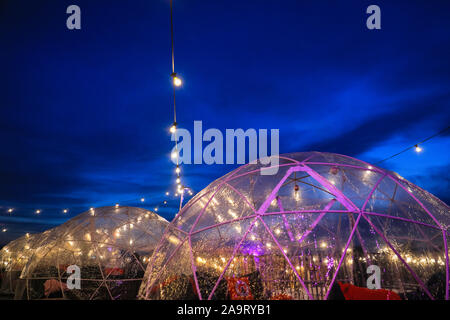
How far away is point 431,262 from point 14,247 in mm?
26079

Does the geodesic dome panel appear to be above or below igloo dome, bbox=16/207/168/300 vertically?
below

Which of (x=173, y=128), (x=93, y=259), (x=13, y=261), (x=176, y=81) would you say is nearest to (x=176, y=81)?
(x=176, y=81)

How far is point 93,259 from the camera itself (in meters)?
9.28

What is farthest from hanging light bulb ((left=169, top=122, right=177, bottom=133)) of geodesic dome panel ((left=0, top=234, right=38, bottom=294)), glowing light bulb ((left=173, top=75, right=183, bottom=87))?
geodesic dome panel ((left=0, top=234, right=38, bottom=294))

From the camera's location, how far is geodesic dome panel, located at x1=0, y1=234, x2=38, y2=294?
14121mm

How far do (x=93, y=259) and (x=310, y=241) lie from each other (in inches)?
336

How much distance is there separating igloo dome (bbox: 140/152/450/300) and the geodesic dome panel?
14.2m

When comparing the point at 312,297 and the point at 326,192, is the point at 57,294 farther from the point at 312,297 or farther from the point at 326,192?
the point at 326,192

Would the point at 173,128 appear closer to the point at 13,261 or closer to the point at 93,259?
the point at 93,259

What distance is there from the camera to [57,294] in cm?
876

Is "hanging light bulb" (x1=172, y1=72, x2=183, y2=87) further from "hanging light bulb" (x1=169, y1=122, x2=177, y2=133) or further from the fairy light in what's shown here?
"hanging light bulb" (x1=169, y1=122, x2=177, y2=133)

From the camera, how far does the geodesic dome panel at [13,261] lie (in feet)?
46.3

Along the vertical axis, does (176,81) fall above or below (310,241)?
above

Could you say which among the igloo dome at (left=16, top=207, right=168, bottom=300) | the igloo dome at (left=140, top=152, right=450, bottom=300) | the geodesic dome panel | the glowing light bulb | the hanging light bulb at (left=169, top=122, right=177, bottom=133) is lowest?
the geodesic dome panel
